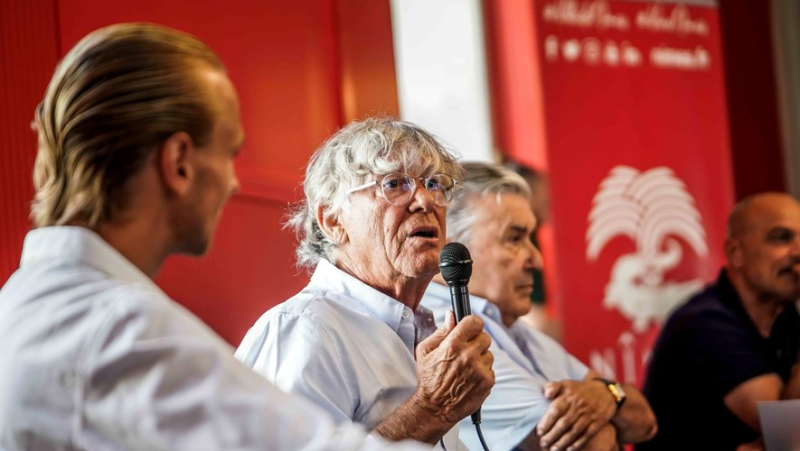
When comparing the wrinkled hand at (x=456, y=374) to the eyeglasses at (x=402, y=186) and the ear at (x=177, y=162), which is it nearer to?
the eyeglasses at (x=402, y=186)

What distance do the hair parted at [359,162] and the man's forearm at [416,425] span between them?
528mm

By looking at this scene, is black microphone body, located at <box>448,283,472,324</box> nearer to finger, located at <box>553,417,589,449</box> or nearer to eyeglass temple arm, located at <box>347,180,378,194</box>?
eyeglass temple arm, located at <box>347,180,378,194</box>

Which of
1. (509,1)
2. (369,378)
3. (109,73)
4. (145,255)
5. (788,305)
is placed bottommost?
(788,305)

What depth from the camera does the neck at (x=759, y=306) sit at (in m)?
3.48

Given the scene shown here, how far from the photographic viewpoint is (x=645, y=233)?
4.18 metres

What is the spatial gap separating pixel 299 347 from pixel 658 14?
305cm

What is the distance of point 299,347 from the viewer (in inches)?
72.3

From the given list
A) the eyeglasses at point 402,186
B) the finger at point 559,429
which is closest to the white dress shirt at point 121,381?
A: the eyeglasses at point 402,186

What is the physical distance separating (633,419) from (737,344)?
898mm

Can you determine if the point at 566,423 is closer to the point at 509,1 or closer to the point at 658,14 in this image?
the point at 509,1

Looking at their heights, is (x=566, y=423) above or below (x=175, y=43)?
below

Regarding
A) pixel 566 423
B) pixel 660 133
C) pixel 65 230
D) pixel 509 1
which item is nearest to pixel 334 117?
pixel 566 423

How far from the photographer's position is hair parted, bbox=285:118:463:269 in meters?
2.16

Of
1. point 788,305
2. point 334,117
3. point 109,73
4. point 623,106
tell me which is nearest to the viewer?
point 109,73
